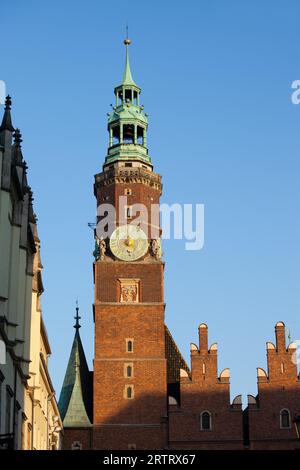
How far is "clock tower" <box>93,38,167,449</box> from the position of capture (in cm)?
6212

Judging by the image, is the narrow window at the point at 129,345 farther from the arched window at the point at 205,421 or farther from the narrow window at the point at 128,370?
the arched window at the point at 205,421

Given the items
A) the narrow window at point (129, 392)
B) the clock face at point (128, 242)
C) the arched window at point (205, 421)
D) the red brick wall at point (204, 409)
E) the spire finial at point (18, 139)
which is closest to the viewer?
the spire finial at point (18, 139)

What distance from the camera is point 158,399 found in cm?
6266

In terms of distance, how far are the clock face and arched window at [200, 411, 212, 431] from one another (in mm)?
10505

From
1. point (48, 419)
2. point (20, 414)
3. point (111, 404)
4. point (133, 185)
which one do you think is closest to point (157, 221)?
point (133, 185)

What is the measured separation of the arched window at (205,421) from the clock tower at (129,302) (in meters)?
2.20

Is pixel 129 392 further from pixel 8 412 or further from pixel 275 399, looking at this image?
pixel 8 412

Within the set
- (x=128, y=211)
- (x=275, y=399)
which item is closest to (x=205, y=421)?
(x=275, y=399)

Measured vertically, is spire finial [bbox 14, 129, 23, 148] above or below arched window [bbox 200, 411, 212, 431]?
above

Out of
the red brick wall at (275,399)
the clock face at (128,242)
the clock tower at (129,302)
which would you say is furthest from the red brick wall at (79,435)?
the clock face at (128,242)

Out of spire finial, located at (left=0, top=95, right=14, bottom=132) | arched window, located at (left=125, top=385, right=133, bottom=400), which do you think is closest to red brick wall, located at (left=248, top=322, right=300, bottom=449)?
arched window, located at (left=125, top=385, right=133, bottom=400)

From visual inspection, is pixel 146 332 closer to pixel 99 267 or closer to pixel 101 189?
pixel 99 267

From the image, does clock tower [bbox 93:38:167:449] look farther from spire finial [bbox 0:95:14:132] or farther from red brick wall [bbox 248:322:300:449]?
spire finial [bbox 0:95:14:132]

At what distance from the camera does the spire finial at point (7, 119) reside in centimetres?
2905
